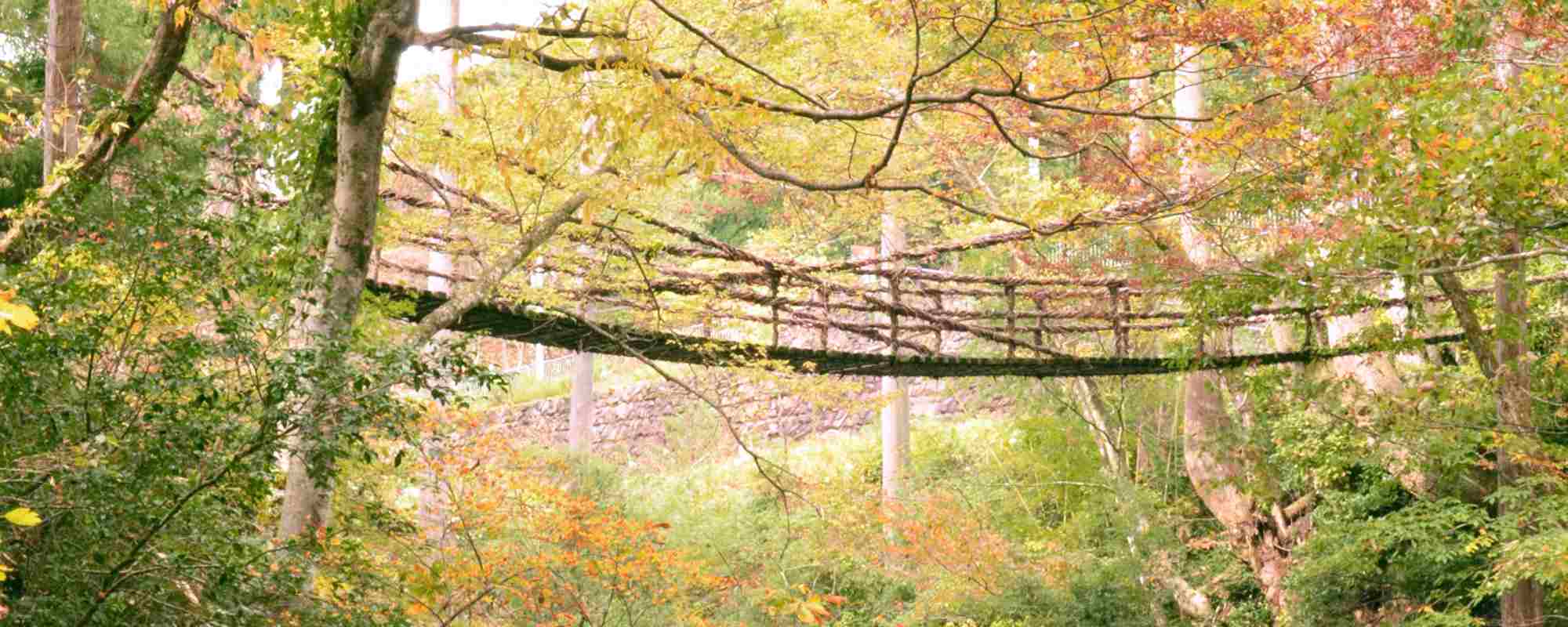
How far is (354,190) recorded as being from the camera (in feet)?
12.1

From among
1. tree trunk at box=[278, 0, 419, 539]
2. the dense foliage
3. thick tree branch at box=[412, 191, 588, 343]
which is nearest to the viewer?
the dense foliage

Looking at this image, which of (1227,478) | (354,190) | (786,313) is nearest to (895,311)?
(786,313)

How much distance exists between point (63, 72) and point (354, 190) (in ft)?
3.43

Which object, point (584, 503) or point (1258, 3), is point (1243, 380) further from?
point (584, 503)

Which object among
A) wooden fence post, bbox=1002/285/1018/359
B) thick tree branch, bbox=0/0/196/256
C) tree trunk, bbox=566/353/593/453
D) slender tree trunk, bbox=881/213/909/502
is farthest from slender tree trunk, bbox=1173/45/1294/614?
thick tree branch, bbox=0/0/196/256

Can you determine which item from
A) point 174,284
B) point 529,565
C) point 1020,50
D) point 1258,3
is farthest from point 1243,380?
point 174,284

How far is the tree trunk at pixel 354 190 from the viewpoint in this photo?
3539 millimetres

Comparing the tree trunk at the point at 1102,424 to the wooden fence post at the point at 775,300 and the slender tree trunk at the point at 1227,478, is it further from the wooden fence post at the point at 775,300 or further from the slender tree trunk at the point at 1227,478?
the wooden fence post at the point at 775,300

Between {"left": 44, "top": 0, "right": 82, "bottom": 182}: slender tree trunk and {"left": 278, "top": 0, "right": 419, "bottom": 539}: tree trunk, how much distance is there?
817mm

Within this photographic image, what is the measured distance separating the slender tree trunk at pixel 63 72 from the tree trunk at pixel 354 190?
82 centimetres

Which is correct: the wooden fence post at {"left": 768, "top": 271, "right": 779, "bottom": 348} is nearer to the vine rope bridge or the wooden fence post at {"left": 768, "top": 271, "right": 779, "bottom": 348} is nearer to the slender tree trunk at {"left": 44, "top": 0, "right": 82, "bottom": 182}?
the vine rope bridge

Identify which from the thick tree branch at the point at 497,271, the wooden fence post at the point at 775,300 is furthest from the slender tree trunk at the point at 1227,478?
the thick tree branch at the point at 497,271

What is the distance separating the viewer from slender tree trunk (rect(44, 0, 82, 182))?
3.85m

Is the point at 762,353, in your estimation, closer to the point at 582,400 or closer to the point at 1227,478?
the point at 1227,478
